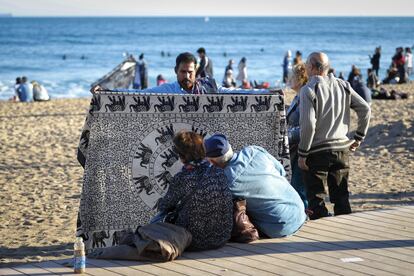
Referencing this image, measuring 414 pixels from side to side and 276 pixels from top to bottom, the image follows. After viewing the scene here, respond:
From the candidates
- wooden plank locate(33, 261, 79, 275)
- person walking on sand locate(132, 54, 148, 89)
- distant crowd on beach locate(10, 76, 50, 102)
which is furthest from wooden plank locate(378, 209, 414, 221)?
person walking on sand locate(132, 54, 148, 89)

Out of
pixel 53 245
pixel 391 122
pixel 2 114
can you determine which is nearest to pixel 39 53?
pixel 2 114

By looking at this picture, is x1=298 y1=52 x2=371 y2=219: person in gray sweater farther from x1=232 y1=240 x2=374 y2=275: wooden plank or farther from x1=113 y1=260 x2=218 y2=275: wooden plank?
x1=113 y1=260 x2=218 y2=275: wooden plank

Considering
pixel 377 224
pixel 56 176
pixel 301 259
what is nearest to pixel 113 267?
pixel 301 259

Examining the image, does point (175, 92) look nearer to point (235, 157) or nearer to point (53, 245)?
point (235, 157)

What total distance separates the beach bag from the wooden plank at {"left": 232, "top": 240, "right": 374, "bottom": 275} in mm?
69

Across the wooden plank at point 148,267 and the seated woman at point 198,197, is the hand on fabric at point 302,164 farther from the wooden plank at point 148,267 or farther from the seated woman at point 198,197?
the wooden plank at point 148,267

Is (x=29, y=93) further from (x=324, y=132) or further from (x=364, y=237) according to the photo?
(x=364, y=237)

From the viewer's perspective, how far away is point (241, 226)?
541cm

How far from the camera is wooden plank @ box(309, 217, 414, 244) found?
5570 mm

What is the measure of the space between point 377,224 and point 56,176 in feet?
20.9

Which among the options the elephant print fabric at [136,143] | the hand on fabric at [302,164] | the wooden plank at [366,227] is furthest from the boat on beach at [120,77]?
the wooden plank at [366,227]

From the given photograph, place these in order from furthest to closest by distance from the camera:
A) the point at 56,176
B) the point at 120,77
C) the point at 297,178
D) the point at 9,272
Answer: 1. the point at 120,77
2. the point at 56,176
3. the point at 297,178
4. the point at 9,272

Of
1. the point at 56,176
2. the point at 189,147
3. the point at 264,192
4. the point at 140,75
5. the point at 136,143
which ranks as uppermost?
the point at 189,147

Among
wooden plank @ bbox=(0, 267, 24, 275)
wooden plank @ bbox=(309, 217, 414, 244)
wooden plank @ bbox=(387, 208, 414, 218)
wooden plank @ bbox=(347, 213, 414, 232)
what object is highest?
wooden plank @ bbox=(0, 267, 24, 275)
